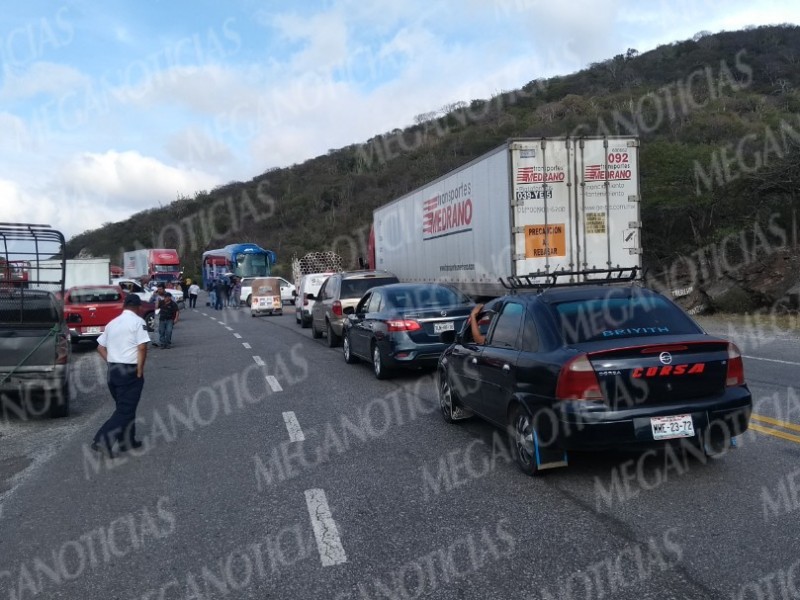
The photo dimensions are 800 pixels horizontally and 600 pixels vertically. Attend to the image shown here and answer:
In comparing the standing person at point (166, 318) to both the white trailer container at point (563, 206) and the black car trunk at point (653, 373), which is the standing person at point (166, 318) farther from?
the black car trunk at point (653, 373)

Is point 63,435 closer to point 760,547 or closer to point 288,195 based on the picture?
point 760,547

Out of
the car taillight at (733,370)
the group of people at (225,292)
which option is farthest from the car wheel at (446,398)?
the group of people at (225,292)

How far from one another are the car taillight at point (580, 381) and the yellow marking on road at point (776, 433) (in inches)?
98.2

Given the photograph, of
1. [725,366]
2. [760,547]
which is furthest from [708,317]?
[760,547]

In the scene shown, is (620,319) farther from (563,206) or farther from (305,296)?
(305,296)

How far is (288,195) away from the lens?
95.8 m

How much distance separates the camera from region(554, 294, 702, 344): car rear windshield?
6090 mm

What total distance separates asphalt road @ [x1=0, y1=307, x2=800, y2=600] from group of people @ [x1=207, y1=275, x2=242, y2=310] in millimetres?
32375

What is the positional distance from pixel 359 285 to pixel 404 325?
19.1 ft

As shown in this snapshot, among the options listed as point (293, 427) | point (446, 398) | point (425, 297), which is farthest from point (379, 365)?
point (446, 398)

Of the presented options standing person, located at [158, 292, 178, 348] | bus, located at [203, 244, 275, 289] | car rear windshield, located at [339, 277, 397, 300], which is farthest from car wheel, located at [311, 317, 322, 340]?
bus, located at [203, 244, 275, 289]

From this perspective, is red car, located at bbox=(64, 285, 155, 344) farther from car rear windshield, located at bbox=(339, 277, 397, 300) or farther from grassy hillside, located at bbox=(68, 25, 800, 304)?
grassy hillside, located at bbox=(68, 25, 800, 304)

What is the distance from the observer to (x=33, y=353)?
9844 millimetres

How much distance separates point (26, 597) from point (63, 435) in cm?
507
